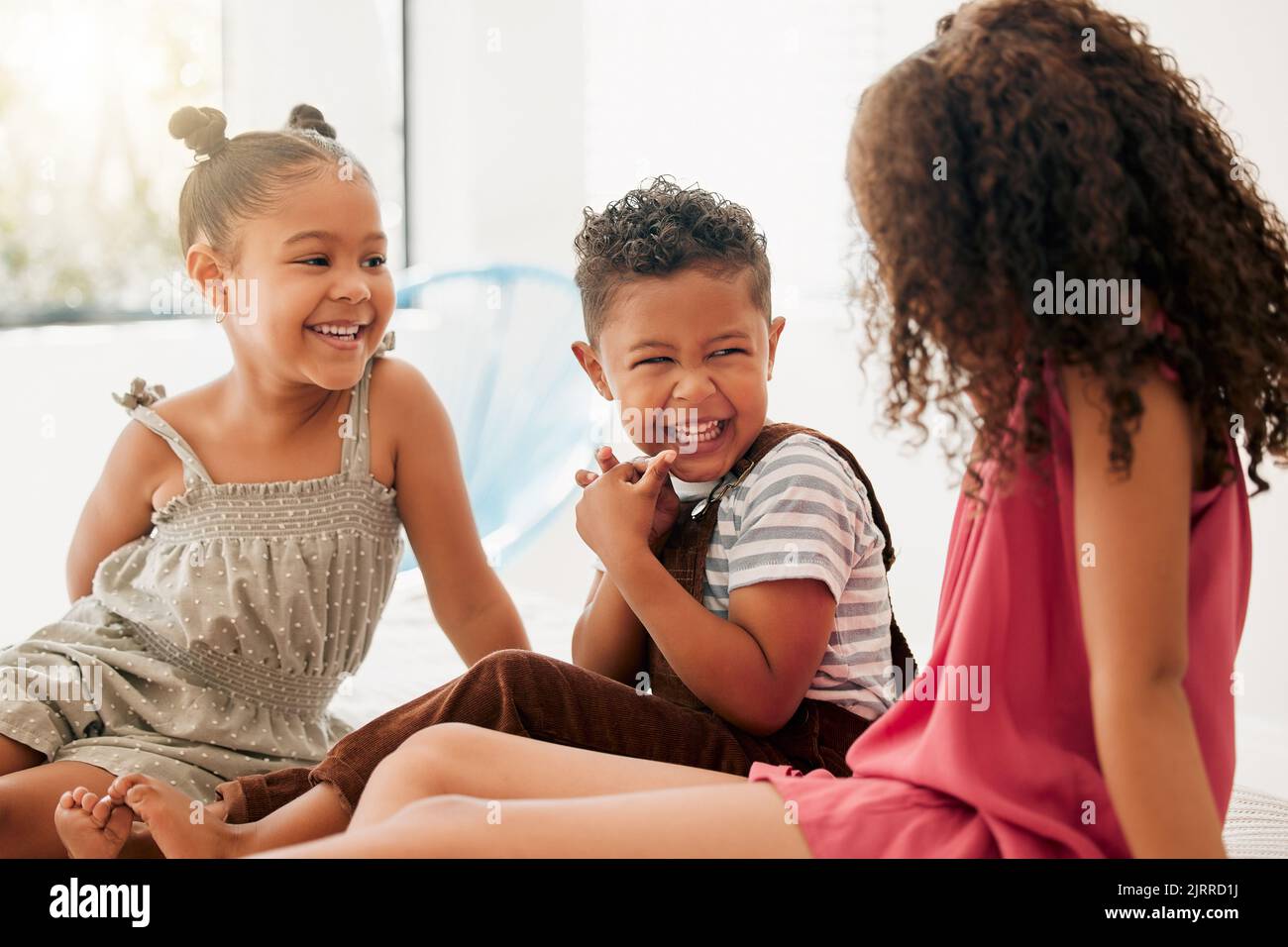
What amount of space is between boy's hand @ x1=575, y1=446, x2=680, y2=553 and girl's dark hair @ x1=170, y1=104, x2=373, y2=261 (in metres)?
0.46

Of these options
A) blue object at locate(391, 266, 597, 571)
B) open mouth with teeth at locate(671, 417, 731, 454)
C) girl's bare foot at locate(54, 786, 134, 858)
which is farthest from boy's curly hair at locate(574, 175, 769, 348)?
blue object at locate(391, 266, 597, 571)

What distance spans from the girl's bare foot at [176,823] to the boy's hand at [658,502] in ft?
1.49

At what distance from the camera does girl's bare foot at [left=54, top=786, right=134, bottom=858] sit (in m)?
1.11

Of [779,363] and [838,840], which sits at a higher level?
[779,363]

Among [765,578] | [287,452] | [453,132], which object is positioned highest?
[453,132]

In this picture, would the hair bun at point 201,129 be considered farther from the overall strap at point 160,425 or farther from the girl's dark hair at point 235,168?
the overall strap at point 160,425

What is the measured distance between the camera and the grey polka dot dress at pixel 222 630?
136cm

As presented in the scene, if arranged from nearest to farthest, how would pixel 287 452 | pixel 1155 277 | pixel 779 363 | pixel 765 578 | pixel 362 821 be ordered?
pixel 1155 277
pixel 362 821
pixel 765 578
pixel 287 452
pixel 779 363

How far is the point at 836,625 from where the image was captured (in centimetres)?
118

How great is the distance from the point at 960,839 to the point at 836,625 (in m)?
0.35

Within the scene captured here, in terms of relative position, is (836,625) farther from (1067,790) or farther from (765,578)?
(1067,790)

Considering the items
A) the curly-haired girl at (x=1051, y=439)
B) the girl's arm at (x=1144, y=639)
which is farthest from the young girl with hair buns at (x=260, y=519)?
the girl's arm at (x=1144, y=639)

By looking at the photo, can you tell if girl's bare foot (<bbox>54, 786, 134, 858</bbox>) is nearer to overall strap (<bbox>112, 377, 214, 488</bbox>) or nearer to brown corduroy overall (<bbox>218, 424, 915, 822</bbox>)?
brown corduroy overall (<bbox>218, 424, 915, 822</bbox>)
